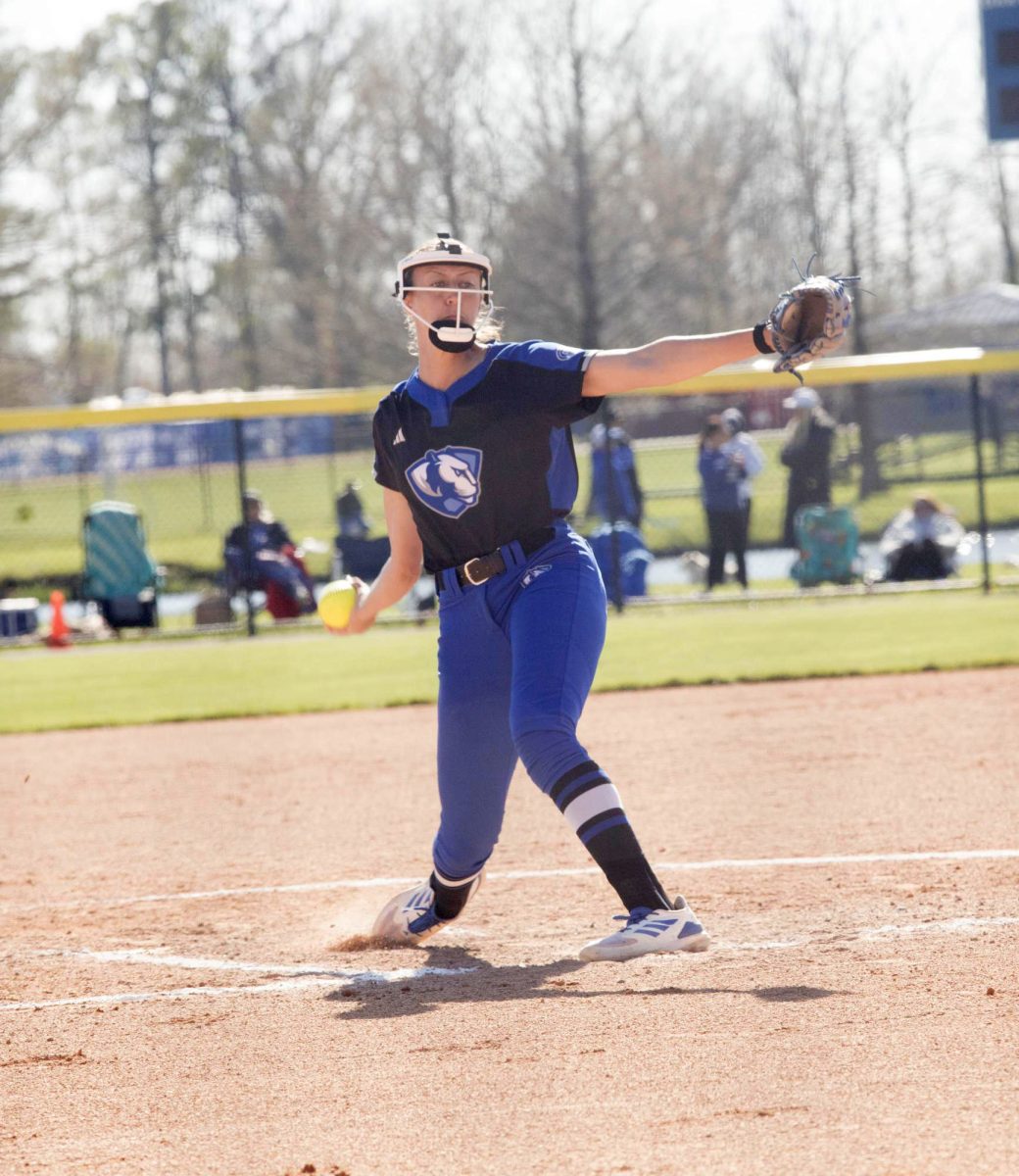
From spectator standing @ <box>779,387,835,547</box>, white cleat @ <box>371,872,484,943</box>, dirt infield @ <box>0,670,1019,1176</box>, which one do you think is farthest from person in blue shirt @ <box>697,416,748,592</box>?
white cleat @ <box>371,872,484,943</box>

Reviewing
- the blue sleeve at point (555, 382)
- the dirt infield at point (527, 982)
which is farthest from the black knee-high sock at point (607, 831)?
the blue sleeve at point (555, 382)

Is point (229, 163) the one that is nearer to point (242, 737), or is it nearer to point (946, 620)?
point (946, 620)

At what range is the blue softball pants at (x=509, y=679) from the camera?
13.1ft

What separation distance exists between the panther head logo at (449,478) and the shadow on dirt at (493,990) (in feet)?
3.77

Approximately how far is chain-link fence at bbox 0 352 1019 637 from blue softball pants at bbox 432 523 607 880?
9666 mm

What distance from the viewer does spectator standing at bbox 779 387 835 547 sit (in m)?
15.1

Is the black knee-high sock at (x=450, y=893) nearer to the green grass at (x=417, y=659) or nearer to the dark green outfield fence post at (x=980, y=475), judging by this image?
the green grass at (x=417, y=659)

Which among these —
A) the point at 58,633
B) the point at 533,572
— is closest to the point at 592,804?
the point at 533,572

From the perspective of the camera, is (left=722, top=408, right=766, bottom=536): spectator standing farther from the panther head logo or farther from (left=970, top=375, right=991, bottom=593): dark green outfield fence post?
the panther head logo

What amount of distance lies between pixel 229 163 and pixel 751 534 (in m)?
16.3

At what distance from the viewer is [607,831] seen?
3.93 meters

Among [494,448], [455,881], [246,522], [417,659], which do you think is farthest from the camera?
[246,522]

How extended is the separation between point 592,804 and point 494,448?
2.96ft

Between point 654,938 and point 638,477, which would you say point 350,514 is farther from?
point 654,938
